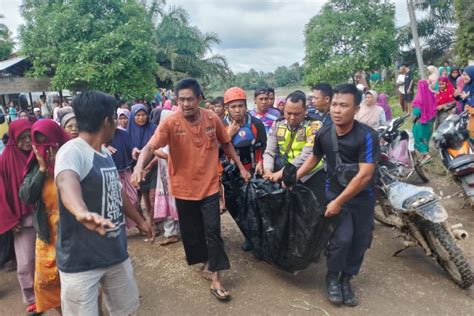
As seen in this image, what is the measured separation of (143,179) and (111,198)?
0.88 metres

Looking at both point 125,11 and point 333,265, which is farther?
point 125,11

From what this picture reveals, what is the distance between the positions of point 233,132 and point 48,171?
5.60 feet

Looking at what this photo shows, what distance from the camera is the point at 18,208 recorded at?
2949 mm

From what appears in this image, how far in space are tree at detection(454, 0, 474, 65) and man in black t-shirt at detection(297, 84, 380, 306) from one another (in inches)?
739

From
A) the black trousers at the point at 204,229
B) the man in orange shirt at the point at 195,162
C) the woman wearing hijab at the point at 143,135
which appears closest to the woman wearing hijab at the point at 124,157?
the woman wearing hijab at the point at 143,135

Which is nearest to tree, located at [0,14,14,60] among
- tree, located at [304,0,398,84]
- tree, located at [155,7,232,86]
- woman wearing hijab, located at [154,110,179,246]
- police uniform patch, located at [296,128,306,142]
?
tree, located at [155,7,232,86]

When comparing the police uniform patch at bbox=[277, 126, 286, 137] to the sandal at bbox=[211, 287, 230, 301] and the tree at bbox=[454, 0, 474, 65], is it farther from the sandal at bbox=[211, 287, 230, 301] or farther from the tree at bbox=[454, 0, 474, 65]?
the tree at bbox=[454, 0, 474, 65]

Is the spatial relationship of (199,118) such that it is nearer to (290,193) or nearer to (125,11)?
(290,193)

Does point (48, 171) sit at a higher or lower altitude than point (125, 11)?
A: lower

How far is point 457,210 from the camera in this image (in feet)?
15.2

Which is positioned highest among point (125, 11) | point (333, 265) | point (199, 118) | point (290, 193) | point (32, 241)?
point (125, 11)

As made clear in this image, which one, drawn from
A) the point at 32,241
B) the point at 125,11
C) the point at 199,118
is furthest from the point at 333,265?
the point at 125,11

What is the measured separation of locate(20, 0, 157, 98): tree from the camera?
13.1 metres

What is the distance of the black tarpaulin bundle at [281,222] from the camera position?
2904 mm
